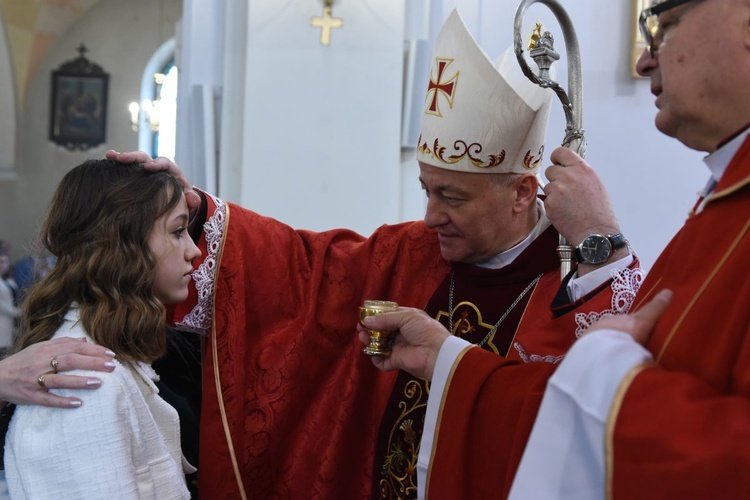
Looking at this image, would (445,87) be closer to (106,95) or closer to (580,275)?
(580,275)

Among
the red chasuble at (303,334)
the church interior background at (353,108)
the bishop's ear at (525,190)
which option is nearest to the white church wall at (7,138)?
the church interior background at (353,108)

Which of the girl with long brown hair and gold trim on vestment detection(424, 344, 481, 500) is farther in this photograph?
gold trim on vestment detection(424, 344, 481, 500)

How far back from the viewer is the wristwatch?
2189 millimetres

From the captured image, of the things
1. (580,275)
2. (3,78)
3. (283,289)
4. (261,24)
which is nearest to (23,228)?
(3,78)

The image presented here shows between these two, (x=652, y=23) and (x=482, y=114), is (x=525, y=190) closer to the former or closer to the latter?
(x=482, y=114)

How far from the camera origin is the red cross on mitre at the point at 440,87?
2.77m

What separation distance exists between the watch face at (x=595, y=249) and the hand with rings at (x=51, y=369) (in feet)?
4.07

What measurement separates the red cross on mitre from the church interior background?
6.93ft

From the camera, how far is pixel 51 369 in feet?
6.25

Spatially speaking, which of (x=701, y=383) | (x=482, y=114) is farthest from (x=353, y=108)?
(x=701, y=383)

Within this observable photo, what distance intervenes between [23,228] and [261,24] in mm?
9081

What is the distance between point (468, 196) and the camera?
8.84 ft

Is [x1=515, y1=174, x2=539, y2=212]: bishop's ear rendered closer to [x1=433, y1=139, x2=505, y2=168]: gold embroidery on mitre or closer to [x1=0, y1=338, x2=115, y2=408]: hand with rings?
[x1=433, y1=139, x2=505, y2=168]: gold embroidery on mitre

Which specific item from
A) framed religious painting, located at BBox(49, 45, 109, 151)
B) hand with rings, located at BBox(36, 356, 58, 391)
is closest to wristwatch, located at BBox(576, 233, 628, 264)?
hand with rings, located at BBox(36, 356, 58, 391)
